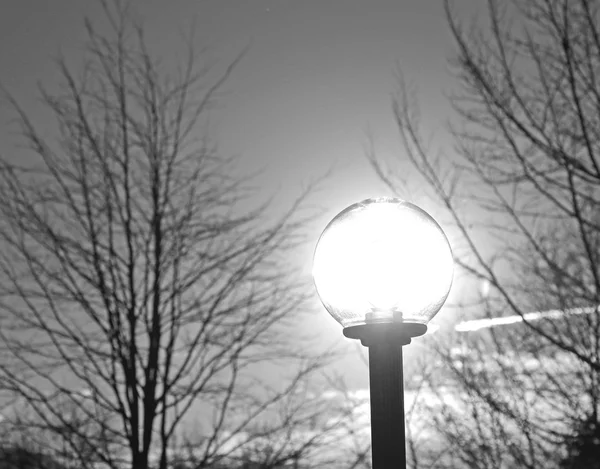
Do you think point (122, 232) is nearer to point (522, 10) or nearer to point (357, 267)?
point (522, 10)

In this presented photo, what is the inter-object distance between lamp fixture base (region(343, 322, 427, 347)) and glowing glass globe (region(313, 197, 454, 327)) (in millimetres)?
17

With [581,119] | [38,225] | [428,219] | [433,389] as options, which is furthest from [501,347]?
[428,219]

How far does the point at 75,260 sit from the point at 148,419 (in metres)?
1.36

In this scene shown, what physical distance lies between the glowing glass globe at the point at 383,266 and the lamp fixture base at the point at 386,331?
0.02 meters

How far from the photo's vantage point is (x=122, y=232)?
6.26 metres

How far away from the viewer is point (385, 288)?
7.73 ft

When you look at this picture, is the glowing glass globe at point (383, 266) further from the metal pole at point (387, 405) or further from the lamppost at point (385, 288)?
the metal pole at point (387, 405)

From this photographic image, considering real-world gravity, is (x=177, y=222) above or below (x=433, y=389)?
above

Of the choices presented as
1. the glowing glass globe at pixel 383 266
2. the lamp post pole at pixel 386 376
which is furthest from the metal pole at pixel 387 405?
the glowing glass globe at pixel 383 266

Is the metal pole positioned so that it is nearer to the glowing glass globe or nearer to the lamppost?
the lamppost

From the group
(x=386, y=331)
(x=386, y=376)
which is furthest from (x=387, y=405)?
(x=386, y=331)

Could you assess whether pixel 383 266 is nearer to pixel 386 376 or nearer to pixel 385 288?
pixel 385 288

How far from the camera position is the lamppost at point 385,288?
2.35m

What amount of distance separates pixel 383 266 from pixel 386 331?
0.64ft
